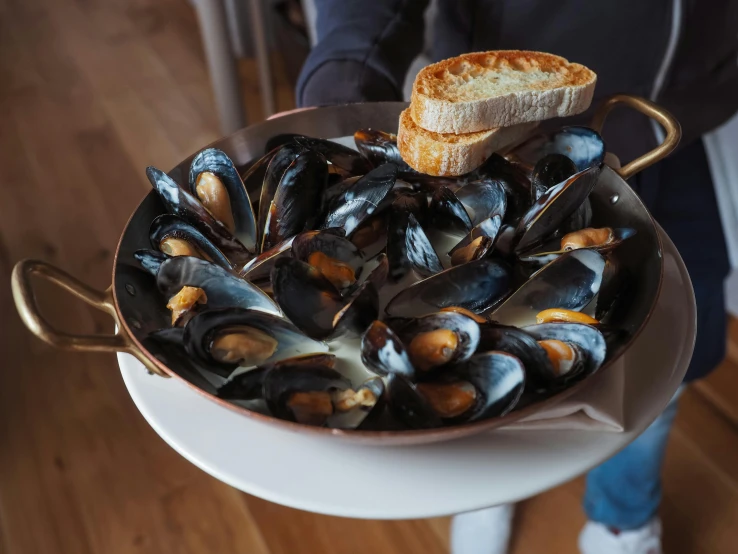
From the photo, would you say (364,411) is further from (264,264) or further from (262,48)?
(262,48)

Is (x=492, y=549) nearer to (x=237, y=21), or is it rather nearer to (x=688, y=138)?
(x=688, y=138)

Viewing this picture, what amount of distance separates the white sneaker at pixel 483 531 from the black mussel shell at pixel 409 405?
0.53 metres

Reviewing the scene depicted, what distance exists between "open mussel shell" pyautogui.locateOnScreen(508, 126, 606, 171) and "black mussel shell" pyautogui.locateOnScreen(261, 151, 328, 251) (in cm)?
20

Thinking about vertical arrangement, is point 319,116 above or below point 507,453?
above

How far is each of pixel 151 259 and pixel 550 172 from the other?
0.34m

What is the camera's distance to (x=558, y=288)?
504 millimetres

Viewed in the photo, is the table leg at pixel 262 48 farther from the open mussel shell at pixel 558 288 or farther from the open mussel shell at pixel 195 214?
the open mussel shell at pixel 558 288

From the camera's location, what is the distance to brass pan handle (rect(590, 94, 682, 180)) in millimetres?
561

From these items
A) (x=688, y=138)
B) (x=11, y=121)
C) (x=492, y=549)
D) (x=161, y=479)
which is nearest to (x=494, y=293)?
(x=688, y=138)

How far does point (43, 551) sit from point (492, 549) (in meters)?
0.67

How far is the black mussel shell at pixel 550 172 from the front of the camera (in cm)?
55

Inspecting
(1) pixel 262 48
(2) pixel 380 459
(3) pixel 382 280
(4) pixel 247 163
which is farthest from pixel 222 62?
(2) pixel 380 459

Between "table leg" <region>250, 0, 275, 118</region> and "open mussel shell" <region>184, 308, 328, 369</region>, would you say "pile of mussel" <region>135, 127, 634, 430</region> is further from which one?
"table leg" <region>250, 0, 275, 118</region>

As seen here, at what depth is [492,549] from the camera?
94cm
